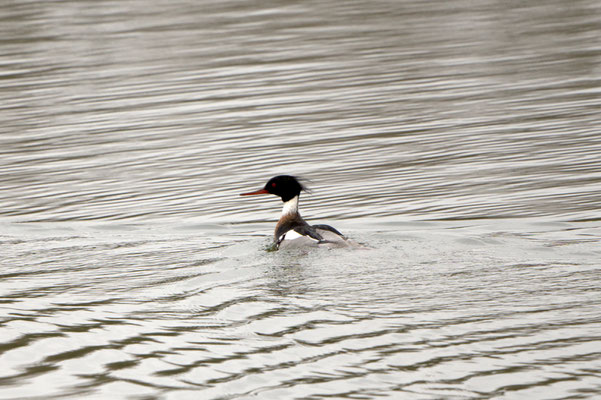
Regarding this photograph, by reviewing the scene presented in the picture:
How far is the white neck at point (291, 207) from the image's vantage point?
1253 centimetres

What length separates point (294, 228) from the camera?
11.9 metres

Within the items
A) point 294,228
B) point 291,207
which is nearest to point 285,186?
point 291,207

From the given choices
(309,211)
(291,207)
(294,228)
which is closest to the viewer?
(294,228)

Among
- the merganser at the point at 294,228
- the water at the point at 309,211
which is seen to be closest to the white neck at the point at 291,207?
the merganser at the point at 294,228

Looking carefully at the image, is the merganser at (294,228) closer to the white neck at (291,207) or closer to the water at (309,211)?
the white neck at (291,207)

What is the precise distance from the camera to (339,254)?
10.8m

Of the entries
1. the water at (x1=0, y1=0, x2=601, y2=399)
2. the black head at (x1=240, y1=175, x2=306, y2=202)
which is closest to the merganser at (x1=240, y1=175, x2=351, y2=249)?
the black head at (x1=240, y1=175, x2=306, y2=202)

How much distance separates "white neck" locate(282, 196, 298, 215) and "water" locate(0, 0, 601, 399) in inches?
18.2

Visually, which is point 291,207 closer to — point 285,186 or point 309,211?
point 285,186

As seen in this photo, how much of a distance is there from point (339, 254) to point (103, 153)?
7244 mm

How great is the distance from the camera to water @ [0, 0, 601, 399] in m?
7.43

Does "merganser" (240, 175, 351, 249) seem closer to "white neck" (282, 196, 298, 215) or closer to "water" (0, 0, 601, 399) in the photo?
"white neck" (282, 196, 298, 215)

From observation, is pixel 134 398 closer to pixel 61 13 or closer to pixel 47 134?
pixel 47 134

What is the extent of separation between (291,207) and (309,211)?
1063mm
